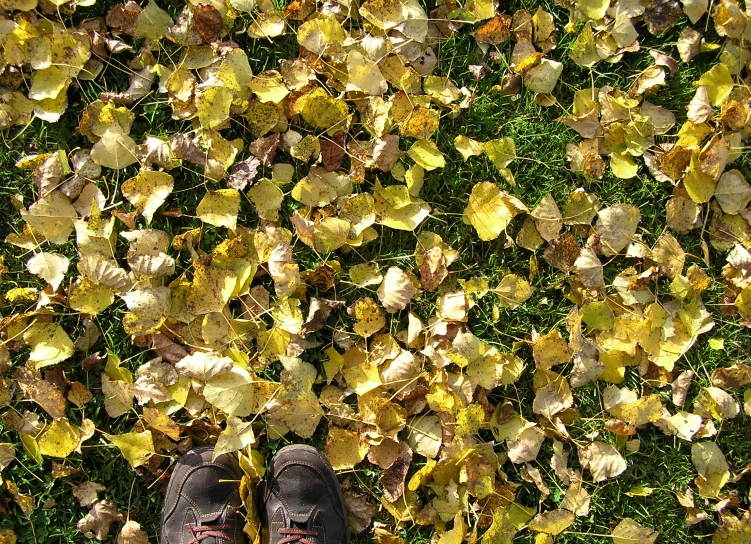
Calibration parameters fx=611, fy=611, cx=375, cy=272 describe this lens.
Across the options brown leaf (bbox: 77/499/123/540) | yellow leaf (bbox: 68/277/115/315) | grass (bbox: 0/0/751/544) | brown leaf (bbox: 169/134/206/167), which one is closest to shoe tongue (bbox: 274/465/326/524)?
grass (bbox: 0/0/751/544)

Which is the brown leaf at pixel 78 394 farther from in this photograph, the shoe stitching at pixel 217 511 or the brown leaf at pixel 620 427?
the brown leaf at pixel 620 427

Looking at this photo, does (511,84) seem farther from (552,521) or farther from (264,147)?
(552,521)

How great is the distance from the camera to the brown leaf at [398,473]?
198 cm

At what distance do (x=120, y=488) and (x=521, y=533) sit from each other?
1.33 meters

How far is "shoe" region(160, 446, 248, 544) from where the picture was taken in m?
1.97

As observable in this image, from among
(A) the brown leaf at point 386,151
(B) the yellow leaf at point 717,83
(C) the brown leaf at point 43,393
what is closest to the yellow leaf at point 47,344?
(C) the brown leaf at point 43,393

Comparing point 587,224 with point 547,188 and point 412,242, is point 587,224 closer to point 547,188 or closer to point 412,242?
point 547,188

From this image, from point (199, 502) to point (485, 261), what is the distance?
4.08 ft

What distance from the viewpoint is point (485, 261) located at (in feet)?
6.92

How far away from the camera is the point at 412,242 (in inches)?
82.4

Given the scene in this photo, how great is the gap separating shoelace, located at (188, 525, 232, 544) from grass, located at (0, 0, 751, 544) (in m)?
0.14

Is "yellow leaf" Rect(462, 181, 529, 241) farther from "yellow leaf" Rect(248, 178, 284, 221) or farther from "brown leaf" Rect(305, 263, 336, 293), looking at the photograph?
"yellow leaf" Rect(248, 178, 284, 221)

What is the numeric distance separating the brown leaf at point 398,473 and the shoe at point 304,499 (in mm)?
164

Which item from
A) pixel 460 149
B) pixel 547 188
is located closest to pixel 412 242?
pixel 460 149
